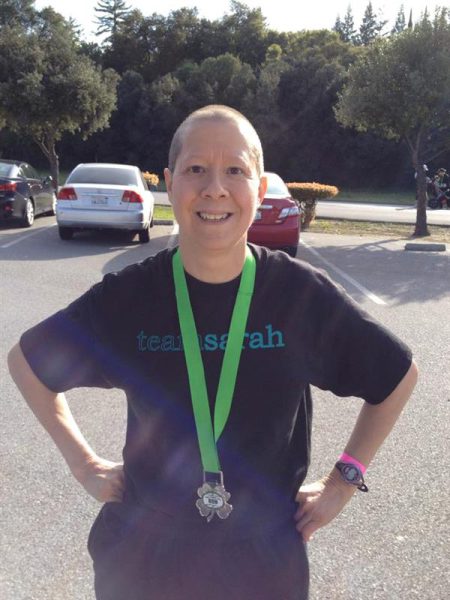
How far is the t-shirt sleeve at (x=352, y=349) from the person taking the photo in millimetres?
1563

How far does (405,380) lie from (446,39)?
47.5 ft

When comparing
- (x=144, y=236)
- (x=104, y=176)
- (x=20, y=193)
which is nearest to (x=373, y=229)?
(x=144, y=236)

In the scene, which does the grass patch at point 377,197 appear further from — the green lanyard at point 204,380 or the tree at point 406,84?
the green lanyard at point 204,380

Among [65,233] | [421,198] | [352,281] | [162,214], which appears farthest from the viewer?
[162,214]

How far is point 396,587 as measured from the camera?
2.65m

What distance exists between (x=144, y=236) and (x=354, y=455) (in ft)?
37.1

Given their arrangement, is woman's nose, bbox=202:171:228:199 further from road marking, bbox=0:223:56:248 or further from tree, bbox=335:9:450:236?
tree, bbox=335:9:450:236

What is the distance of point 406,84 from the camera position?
14344 mm

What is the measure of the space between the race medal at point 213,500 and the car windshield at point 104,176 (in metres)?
11.5

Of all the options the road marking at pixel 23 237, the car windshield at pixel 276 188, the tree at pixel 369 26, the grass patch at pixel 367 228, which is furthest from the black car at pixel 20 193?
the tree at pixel 369 26

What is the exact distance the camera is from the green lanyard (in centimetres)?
148

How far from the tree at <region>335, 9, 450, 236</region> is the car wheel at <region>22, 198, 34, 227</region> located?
7342 mm

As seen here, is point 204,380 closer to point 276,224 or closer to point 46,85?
point 276,224

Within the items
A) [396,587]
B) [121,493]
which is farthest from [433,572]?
[121,493]
